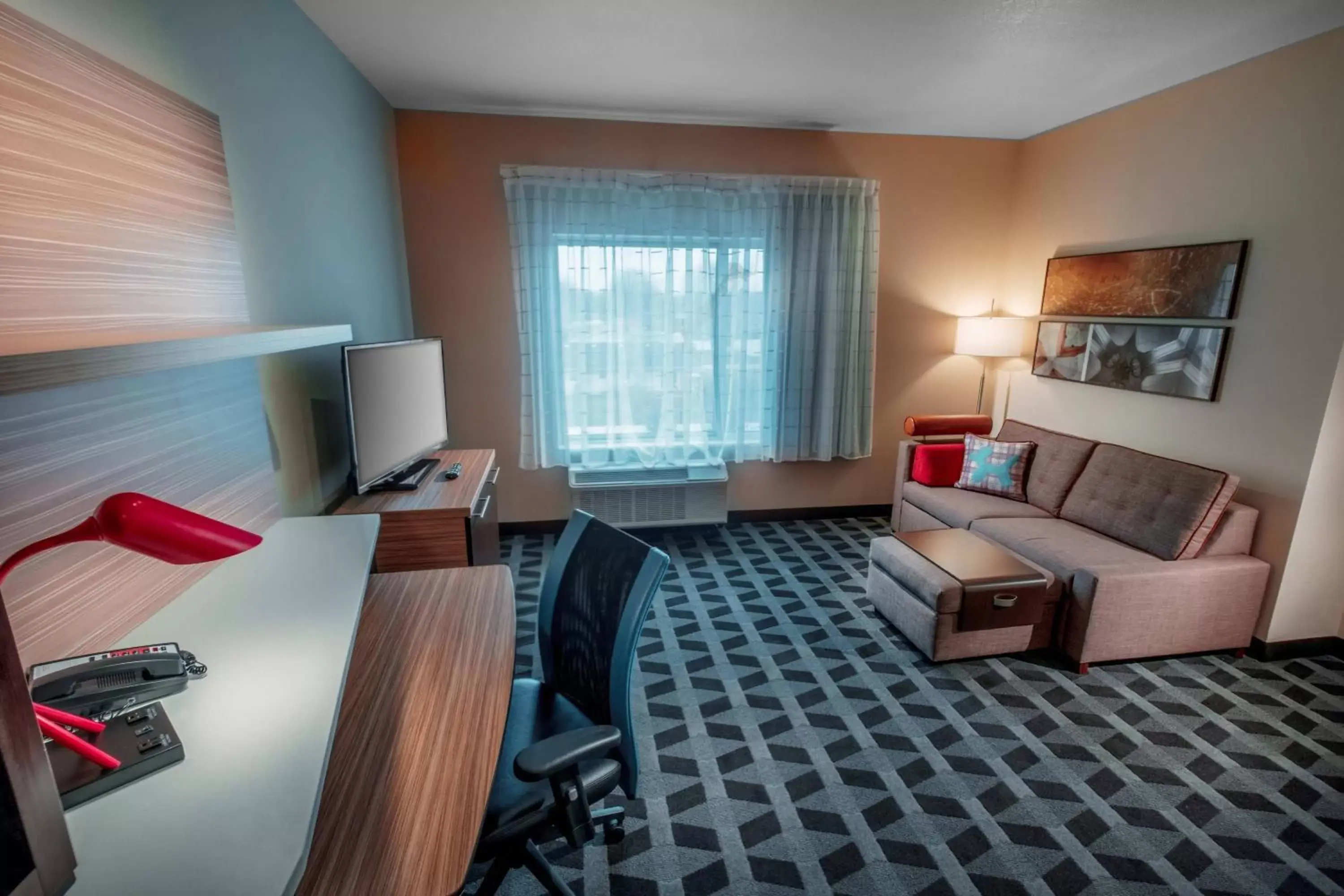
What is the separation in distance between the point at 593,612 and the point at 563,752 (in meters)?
0.38

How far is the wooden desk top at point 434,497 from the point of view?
226cm

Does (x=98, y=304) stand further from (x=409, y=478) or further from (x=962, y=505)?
(x=962, y=505)

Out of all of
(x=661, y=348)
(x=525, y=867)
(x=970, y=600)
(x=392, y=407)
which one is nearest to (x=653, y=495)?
(x=661, y=348)

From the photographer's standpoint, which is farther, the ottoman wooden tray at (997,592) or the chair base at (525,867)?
the ottoman wooden tray at (997,592)

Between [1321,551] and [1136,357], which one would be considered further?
[1136,357]

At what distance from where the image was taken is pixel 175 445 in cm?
135

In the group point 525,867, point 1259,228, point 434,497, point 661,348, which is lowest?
point 525,867

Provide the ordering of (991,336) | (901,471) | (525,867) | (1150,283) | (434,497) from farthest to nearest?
(901,471), (991,336), (1150,283), (434,497), (525,867)

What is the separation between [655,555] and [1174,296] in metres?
3.20

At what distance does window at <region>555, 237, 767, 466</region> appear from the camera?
3.70m

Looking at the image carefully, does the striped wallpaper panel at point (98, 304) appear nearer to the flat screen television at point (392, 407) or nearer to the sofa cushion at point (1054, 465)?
the flat screen television at point (392, 407)

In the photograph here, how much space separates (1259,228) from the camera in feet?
8.64

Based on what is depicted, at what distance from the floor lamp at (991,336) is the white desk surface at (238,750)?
12.8ft

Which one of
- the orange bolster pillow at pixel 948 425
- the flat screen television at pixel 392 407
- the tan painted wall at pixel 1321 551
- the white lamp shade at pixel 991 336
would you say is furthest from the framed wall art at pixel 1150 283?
the flat screen television at pixel 392 407
